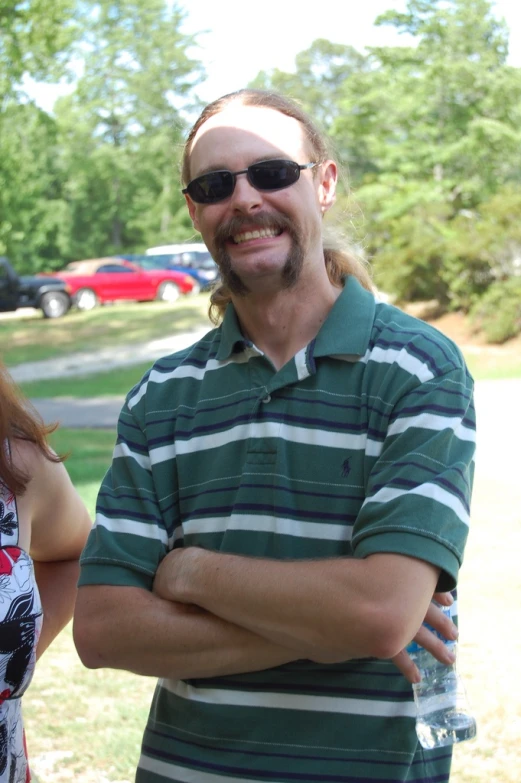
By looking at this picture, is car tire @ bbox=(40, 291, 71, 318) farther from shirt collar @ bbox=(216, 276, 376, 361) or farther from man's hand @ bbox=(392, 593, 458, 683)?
man's hand @ bbox=(392, 593, 458, 683)

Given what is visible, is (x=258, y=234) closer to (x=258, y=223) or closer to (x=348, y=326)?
(x=258, y=223)

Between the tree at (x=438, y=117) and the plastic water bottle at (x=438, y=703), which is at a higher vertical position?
the plastic water bottle at (x=438, y=703)

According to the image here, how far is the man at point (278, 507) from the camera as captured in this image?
1.99 m

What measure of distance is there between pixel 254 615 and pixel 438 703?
448 millimetres

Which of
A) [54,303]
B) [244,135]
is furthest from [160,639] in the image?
[54,303]

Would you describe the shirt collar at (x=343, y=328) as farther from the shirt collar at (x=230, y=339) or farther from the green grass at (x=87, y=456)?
the green grass at (x=87, y=456)

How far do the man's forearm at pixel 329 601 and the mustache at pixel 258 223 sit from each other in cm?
75

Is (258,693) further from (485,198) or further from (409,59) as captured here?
(409,59)

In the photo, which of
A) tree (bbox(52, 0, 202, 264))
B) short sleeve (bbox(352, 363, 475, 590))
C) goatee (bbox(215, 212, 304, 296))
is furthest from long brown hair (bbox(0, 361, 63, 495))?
tree (bbox(52, 0, 202, 264))

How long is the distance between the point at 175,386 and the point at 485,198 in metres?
27.3

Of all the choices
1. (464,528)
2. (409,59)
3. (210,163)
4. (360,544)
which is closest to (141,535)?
(360,544)

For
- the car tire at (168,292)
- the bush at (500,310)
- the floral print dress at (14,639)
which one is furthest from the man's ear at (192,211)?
the car tire at (168,292)

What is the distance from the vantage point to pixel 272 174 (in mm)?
2291

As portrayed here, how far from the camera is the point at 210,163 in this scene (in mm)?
2324
